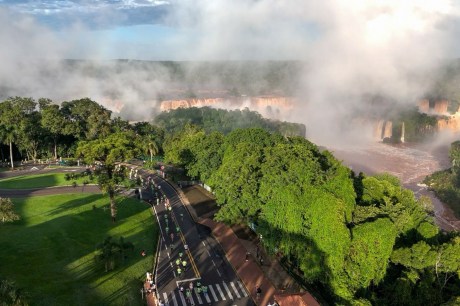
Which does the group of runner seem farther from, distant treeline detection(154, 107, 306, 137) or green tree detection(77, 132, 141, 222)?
distant treeline detection(154, 107, 306, 137)

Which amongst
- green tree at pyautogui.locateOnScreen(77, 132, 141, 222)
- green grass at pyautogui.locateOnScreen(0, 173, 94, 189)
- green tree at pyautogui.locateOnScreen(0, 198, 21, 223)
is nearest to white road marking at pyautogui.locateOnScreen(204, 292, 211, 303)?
green tree at pyautogui.locateOnScreen(77, 132, 141, 222)

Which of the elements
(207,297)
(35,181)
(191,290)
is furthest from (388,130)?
(191,290)

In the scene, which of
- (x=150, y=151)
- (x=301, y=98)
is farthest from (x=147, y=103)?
(x=150, y=151)

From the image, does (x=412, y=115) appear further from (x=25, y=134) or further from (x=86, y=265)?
(x=86, y=265)

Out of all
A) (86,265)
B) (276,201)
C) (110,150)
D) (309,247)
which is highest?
(110,150)

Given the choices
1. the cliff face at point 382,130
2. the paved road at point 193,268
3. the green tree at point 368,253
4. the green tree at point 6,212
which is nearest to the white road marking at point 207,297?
the paved road at point 193,268

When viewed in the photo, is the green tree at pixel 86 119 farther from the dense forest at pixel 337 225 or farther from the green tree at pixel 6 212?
the green tree at pixel 6 212
